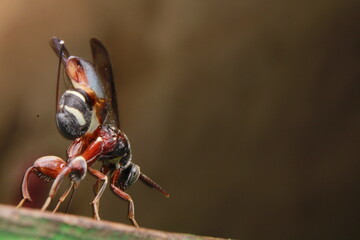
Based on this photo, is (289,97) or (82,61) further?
(289,97)

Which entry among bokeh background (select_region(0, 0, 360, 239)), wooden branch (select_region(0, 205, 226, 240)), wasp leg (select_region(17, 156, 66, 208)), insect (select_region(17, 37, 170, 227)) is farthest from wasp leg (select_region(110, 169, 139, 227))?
bokeh background (select_region(0, 0, 360, 239))

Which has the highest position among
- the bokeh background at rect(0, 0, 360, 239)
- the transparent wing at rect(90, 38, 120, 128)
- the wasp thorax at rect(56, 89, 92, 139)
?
the transparent wing at rect(90, 38, 120, 128)

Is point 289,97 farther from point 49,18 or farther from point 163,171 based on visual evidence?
point 49,18

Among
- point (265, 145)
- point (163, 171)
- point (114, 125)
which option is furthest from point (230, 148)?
point (114, 125)

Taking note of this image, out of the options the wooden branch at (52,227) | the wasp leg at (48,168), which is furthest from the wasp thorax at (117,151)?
the wooden branch at (52,227)

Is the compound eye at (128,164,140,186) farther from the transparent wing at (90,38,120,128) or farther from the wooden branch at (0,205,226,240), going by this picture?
the wooden branch at (0,205,226,240)

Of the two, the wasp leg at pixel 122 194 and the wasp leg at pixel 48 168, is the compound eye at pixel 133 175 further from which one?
the wasp leg at pixel 48 168

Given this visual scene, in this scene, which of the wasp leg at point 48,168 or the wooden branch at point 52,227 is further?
the wasp leg at point 48,168
